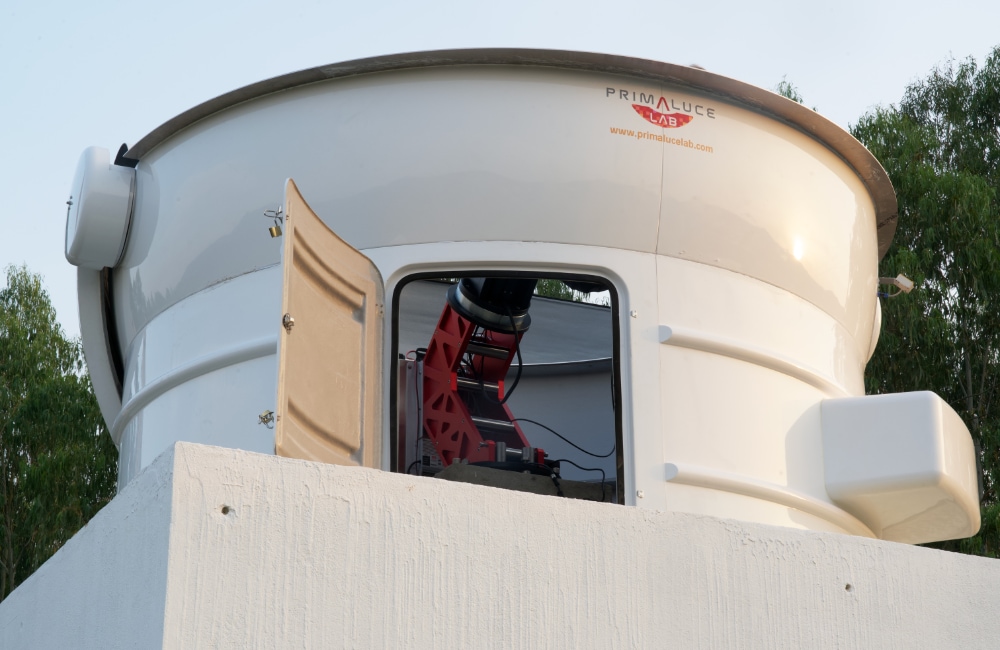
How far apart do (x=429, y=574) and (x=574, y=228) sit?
233cm

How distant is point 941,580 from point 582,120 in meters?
2.37

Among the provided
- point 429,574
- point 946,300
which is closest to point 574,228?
point 429,574

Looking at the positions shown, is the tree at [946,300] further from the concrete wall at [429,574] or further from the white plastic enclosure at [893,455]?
the concrete wall at [429,574]

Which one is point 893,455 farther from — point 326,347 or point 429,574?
point 429,574

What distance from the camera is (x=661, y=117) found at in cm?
550

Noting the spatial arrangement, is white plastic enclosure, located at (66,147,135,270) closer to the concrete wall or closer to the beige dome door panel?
the beige dome door panel

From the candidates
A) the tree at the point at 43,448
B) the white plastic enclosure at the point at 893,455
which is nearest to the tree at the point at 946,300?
the white plastic enclosure at the point at 893,455

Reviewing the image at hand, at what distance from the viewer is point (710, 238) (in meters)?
5.51

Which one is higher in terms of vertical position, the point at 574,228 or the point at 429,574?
the point at 574,228

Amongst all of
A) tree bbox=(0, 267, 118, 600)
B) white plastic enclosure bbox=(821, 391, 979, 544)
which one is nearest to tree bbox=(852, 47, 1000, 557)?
white plastic enclosure bbox=(821, 391, 979, 544)

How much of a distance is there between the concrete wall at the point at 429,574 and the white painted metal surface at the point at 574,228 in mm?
1196

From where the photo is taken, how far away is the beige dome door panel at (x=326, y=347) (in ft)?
14.3

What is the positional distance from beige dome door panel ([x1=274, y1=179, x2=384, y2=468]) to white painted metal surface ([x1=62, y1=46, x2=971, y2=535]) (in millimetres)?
203

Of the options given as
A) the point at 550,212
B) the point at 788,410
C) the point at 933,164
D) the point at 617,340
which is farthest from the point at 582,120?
the point at 933,164
